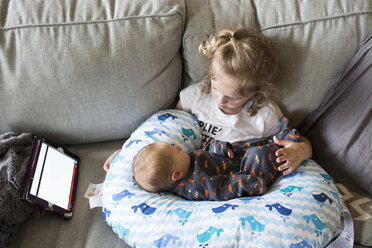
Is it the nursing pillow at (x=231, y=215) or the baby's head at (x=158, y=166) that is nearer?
the nursing pillow at (x=231, y=215)

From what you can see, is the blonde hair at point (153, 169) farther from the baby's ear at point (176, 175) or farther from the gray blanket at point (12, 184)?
the gray blanket at point (12, 184)

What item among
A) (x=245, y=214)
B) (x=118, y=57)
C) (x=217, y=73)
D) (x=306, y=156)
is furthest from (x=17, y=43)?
(x=306, y=156)

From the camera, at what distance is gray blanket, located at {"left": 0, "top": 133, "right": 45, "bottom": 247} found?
40.6 inches

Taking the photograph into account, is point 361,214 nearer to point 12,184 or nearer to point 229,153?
point 229,153

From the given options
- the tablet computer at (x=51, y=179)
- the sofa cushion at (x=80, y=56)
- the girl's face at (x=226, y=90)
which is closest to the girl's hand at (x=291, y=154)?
the girl's face at (x=226, y=90)

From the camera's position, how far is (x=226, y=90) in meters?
1.12

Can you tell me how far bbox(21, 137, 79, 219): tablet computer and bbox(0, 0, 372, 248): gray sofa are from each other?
5 centimetres

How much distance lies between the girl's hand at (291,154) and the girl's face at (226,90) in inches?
8.4

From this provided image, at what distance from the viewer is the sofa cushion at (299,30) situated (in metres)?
1.17

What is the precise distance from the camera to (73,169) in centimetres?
126

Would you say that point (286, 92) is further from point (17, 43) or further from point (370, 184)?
point (17, 43)

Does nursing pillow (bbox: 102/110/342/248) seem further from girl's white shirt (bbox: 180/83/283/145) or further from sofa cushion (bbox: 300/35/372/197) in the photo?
girl's white shirt (bbox: 180/83/283/145)

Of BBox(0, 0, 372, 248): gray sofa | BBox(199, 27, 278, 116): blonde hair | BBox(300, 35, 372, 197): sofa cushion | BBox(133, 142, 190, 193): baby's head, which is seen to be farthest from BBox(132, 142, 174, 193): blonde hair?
BBox(300, 35, 372, 197): sofa cushion

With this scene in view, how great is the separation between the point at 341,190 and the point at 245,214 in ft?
1.63
